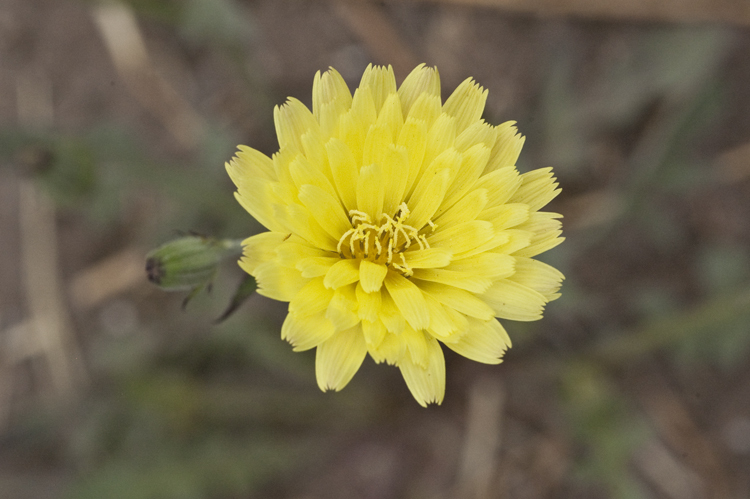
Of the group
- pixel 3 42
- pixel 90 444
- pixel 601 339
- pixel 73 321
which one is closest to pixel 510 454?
pixel 601 339

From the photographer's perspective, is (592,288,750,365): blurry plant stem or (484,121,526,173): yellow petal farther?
(592,288,750,365): blurry plant stem

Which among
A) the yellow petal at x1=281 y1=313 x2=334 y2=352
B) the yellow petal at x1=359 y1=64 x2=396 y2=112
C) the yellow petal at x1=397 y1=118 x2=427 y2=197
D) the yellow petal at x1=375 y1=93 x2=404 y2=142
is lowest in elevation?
the yellow petal at x1=281 y1=313 x2=334 y2=352

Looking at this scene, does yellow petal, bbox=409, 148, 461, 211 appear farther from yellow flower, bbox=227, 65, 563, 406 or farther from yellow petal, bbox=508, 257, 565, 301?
yellow petal, bbox=508, 257, 565, 301

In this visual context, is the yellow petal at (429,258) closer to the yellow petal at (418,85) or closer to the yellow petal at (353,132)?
the yellow petal at (353,132)

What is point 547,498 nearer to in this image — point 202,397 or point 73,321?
point 202,397

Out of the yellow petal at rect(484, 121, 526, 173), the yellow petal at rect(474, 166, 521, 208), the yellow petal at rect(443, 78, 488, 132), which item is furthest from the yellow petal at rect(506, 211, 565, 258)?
Result: the yellow petal at rect(443, 78, 488, 132)

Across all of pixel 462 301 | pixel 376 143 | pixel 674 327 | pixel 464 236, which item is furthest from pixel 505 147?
pixel 674 327

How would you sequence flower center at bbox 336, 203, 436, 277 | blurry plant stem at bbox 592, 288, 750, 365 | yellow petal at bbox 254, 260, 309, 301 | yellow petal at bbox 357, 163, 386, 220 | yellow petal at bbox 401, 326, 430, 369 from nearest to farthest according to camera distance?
1. yellow petal at bbox 254, 260, 309, 301
2. yellow petal at bbox 401, 326, 430, 369
3. yellow petal at bbox 357, 163, 386, 220
4. flower center at bbox 336, 203, 436, 277
5. blurry plant stem at bbox 592, 288, 750, 365

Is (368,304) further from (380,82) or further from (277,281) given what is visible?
(380,82)
